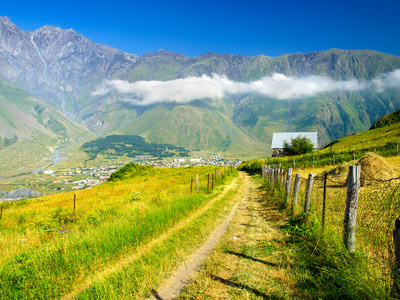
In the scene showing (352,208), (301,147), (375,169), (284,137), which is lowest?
(352,208)

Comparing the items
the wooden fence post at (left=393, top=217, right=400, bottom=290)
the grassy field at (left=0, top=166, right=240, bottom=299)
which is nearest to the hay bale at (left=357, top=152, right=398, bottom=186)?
the grassy field at (left=0, top=166, right=240, bottom=299)

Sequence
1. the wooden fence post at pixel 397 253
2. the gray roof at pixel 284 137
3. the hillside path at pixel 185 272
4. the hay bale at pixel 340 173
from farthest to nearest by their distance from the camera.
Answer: the gray roof at pixel 284 137
the hay bale at pixel 340 173
the hillside path at pixel 185 272
the wooden fence post at pixel 397 253

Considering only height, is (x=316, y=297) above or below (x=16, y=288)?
above

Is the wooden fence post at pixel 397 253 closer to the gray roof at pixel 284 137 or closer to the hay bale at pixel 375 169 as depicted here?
the hay bale at pixel 375 169

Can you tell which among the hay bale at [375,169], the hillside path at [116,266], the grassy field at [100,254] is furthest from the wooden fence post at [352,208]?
the hay bale at [375,169]

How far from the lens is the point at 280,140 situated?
8319 centimetres

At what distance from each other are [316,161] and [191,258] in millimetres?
38486

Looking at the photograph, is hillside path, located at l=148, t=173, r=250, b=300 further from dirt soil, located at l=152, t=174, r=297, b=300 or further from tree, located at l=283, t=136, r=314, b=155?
tree, located at l=283, t=136, r=314, b=155

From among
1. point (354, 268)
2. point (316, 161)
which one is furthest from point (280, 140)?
point (354, 268)

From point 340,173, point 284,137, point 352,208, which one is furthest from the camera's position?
point 284,137

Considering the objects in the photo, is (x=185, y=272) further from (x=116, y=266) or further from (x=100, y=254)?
(x=100, y=254)

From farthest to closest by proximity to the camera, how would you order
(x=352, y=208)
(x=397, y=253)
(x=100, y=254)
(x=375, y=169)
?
(x=375, y=169) → (x=100, y=254) → (x=352, y=208) → (x=397, y=253)

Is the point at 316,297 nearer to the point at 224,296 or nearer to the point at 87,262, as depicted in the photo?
the point at 224,296

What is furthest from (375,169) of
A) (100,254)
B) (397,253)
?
(100,254)
